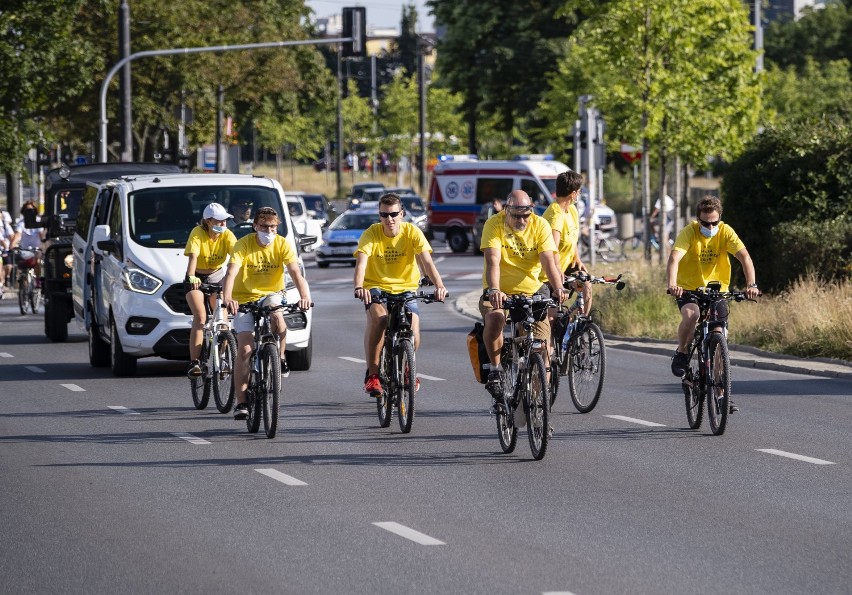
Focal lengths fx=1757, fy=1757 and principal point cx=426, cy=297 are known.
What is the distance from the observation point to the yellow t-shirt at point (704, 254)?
12594 millimetres

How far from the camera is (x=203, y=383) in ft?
46.8

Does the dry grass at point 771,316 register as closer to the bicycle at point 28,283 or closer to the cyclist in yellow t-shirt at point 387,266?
the cyclist in yellow t-shirt at point 387,266

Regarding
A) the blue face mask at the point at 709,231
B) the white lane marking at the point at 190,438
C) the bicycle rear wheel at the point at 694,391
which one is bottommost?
the white lane marking at the point at 190,438

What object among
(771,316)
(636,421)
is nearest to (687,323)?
(636,421)

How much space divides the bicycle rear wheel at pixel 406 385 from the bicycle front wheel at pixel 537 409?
1.31m

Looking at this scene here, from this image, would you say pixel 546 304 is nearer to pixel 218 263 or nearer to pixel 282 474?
pixel 282 474

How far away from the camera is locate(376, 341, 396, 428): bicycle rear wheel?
1261 centimetres

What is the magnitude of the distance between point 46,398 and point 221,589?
8624 mm

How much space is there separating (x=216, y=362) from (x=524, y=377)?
3722 millimetres

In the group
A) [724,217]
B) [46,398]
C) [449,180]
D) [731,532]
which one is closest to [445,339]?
[724,217]

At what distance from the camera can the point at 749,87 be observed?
33.1 meters

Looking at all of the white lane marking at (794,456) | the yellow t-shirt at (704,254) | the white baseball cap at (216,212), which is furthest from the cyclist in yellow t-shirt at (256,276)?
the white lane marking at (794,456)

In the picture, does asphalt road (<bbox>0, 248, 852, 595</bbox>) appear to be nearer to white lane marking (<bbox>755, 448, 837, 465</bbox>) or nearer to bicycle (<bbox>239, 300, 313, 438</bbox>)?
white lane marking (<bbox>755, 448, 837, 465</bbox>)

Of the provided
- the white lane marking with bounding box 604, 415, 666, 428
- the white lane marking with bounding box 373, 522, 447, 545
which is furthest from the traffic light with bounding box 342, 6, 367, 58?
the white lane marking with bounding box 373, 522, 447, 545
